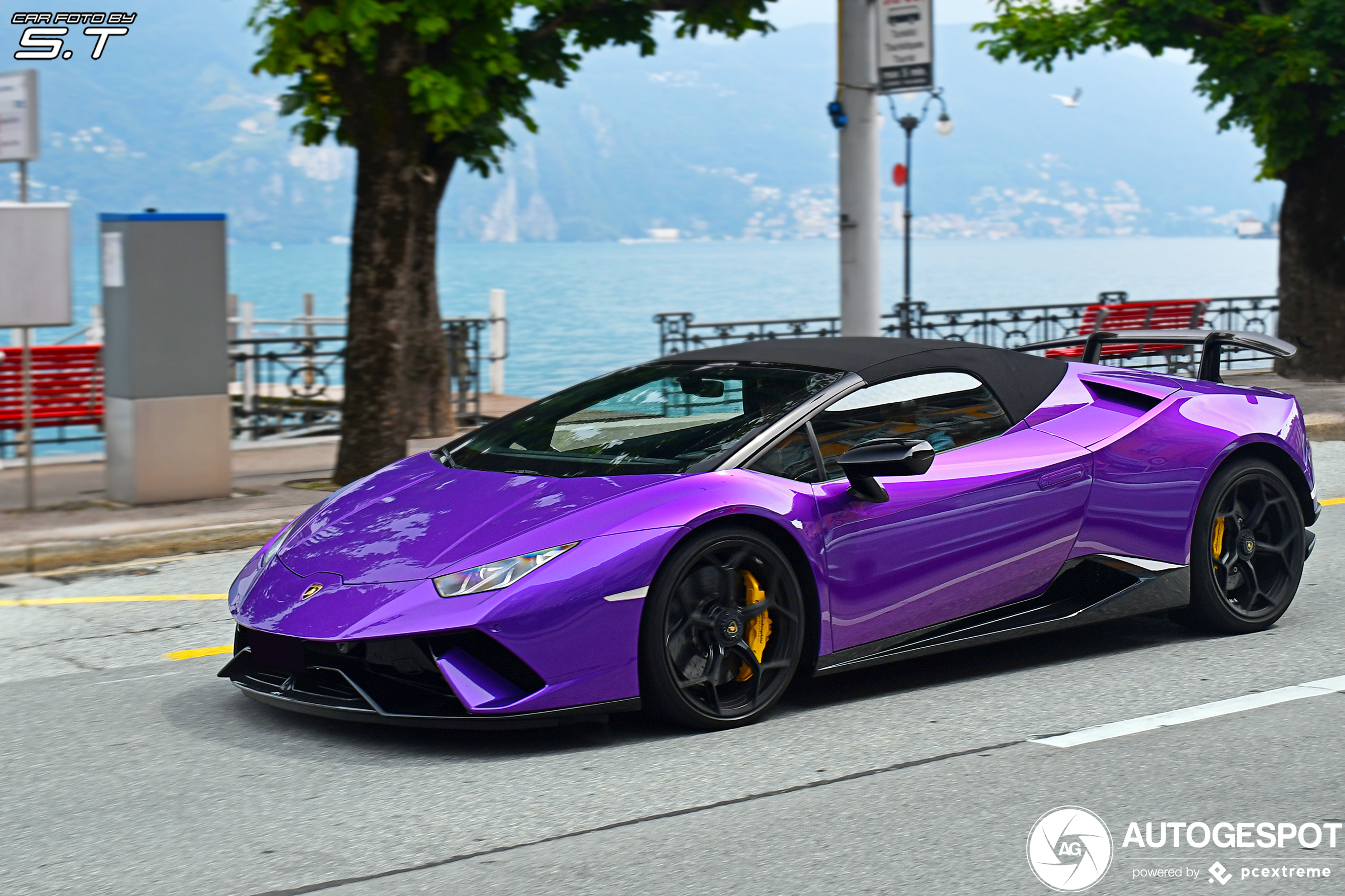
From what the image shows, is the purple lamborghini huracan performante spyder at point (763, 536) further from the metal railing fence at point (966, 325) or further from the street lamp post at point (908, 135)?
the street lamp post at point (908, 135)

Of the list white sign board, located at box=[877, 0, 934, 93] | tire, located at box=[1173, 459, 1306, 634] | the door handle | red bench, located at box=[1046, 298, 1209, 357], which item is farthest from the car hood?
red bench, located at box=[1046, 298, 1209, 357]

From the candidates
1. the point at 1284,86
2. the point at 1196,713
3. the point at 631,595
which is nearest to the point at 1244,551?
the point at 1196,713

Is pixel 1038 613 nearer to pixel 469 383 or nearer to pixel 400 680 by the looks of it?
pixel 400 680

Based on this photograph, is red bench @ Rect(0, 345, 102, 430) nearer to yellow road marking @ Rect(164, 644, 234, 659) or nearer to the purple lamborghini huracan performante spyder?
yellow road marking @ Rect(164, 644, 234, 659)

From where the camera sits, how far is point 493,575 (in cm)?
472

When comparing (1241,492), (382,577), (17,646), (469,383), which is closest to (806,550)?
(382,577)

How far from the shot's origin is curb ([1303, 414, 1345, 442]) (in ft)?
46.9

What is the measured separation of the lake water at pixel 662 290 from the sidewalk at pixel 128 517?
5.38 feet

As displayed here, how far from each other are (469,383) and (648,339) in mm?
33008

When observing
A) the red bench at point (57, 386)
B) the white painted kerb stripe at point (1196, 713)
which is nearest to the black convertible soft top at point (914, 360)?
the white painted kerb stripe at point (1196, 713)

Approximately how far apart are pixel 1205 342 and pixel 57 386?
10.6 meters

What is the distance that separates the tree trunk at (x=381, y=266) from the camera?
1116 cm

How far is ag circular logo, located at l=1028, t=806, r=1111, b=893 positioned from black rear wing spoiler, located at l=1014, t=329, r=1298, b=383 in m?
3.02

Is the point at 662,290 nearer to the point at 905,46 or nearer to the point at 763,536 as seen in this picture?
the point at 905,46
